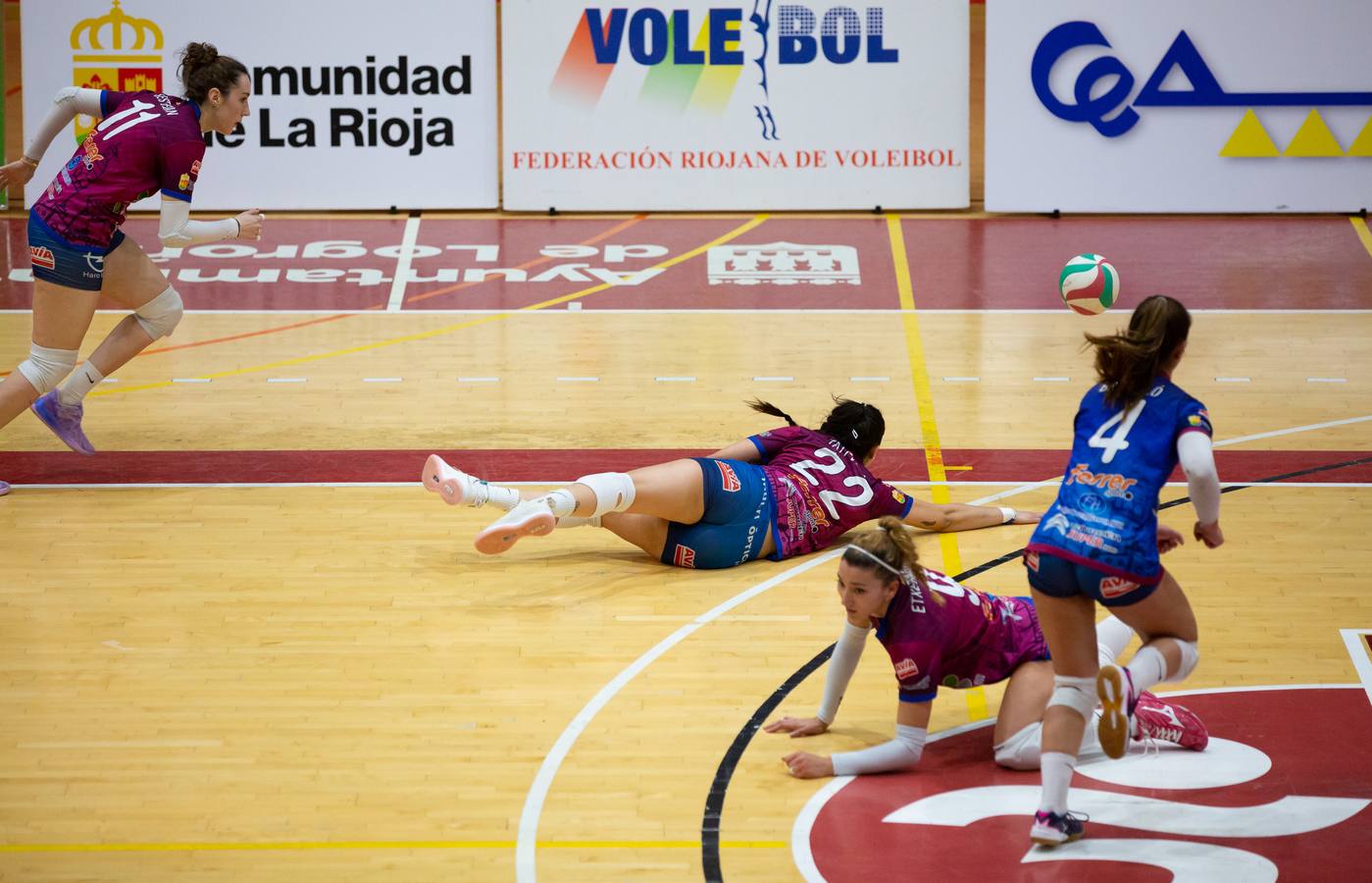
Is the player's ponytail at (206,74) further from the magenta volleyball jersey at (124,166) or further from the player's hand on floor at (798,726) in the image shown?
the player's hand on floor at (798,726)

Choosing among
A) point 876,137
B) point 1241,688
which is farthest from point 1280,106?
point 1241,688

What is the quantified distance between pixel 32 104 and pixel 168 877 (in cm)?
1215

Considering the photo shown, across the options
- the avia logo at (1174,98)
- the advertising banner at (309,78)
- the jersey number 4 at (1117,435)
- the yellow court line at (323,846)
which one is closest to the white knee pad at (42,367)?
the yellow court line at (323,846)

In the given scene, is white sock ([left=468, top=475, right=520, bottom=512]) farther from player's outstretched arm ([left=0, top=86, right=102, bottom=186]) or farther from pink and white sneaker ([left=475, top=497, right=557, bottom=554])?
player's outstretched arm ([left=0, top=86, right=102, bottom=186])

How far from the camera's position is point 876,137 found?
1519 centimetres

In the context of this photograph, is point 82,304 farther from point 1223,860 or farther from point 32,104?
point 32,104

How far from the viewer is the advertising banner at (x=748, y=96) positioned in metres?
15.1

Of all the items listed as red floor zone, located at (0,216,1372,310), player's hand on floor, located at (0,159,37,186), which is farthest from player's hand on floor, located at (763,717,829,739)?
red floor zone, located at (0,216,1372,310)

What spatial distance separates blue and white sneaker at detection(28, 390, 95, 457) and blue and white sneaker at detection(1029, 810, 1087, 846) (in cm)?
608

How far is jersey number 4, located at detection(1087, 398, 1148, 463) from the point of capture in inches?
198

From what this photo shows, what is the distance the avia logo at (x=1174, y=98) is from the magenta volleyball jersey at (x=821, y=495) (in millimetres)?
8404

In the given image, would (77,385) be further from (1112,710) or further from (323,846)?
(1112,710)

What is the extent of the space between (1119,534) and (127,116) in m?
5.95

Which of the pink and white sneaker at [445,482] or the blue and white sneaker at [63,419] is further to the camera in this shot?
the blue and white sneaker at [63,419]
